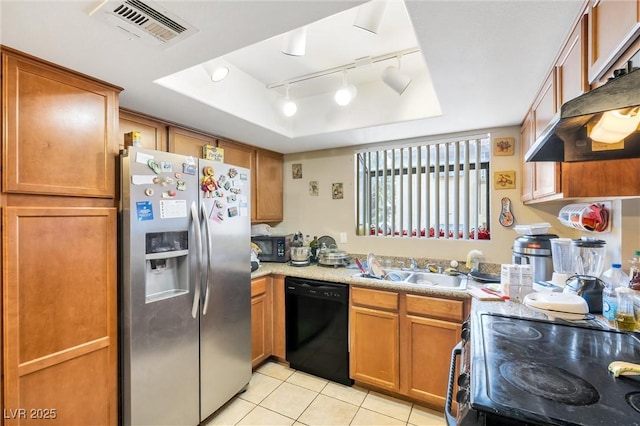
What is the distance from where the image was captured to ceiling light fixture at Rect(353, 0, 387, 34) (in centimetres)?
131

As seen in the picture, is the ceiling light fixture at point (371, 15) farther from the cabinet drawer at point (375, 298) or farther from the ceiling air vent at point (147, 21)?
the cabinet drawer at point (375, 298)

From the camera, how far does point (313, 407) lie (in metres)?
2.08

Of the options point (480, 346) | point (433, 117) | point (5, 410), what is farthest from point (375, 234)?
point (5, 410)

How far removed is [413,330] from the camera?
208 centimetres

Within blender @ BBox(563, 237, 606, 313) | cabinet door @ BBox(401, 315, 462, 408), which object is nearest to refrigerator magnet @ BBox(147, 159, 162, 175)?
cabinet door @ BBox(401, 315, 462, 408)

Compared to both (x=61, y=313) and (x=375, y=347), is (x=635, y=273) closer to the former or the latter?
(x=375, y=347)

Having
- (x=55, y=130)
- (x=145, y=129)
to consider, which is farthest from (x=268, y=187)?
(x=55, y=130)

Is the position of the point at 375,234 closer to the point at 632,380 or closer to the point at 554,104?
the point at 554,104

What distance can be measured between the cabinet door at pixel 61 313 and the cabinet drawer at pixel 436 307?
6.08 feet

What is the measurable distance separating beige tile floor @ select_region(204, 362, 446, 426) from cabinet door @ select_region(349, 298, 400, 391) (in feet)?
0.44

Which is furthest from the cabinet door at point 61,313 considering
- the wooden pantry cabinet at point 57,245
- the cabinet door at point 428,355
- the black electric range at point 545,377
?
the cabinet door at point 428,355

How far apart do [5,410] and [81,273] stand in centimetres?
59

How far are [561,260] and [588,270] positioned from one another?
14 cm

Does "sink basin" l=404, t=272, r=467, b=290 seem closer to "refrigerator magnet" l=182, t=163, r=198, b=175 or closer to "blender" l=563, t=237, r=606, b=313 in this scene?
"blender" l=563, t=237, r=606, b=313
